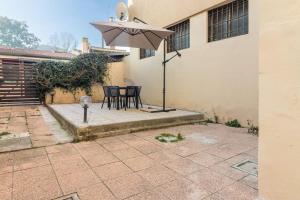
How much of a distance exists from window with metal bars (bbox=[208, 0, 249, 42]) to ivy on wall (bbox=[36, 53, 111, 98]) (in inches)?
231

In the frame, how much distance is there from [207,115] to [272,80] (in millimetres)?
4466

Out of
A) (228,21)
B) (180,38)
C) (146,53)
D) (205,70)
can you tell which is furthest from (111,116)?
(146,53)

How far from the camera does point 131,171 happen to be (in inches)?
96.1

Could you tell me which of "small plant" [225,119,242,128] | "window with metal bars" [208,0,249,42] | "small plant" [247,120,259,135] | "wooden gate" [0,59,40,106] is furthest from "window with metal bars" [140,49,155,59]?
"small plant" [247,120,259,135]

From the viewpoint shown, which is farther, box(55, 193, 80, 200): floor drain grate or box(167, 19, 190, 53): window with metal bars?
box(167, 19, 190, 53): window with metal bars

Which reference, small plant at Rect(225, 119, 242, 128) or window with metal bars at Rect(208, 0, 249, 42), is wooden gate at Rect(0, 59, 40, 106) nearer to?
window with metal bars at Rect(208, 0, 249, 42)

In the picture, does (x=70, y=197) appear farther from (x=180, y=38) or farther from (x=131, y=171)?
(x=180, y=38)

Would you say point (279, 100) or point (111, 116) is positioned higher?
point (279, 100)

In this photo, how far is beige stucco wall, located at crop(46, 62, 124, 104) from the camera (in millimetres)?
9172

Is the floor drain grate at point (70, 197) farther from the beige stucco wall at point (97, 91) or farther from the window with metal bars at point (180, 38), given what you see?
the beige stucco wall at point (97, 91)

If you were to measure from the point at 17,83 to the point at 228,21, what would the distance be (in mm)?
8876

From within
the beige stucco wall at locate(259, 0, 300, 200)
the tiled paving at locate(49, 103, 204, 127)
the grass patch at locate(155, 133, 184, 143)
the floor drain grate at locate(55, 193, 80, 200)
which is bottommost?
the floor drain grate at locate(55, 193, 80, 200)

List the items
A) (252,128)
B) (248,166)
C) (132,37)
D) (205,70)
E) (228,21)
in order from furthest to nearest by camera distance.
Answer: (132,37), (205,70), (228,21), (252,128), (248,166)

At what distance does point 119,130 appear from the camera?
4199 mm
